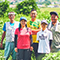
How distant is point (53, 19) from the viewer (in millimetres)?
4473

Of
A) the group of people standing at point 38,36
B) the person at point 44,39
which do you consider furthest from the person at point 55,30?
the person at point 44,39

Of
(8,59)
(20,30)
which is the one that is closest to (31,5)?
(8,59)

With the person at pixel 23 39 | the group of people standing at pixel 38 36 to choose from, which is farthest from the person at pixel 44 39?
the person at pixel 23 39

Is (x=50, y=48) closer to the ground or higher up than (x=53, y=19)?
closer to the ground

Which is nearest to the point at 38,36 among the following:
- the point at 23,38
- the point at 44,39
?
the point at 44,39

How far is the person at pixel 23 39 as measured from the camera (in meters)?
4.33

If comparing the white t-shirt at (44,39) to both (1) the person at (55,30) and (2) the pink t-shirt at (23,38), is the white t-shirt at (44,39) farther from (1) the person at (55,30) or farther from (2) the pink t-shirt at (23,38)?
(2) the pink t-shirt at (23,38)

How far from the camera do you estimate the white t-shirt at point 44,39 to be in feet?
14.4

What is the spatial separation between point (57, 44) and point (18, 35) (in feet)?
3.39

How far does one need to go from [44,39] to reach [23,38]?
1.77ft

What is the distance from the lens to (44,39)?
4.40 m

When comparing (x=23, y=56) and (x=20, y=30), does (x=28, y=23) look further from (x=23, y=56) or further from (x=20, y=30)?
(x=23, y=56)

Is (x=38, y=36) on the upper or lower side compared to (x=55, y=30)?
lower

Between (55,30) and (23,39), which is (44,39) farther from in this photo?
(23,39)
